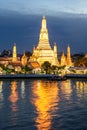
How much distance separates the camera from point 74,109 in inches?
873

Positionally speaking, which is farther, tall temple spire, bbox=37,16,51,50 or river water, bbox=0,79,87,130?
tall temple spire, bbox=37,16,51,50

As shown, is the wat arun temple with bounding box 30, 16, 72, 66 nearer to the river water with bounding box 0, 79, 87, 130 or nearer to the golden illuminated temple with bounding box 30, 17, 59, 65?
the golden illuminated temple with bounding box 30, 17, 59, 65

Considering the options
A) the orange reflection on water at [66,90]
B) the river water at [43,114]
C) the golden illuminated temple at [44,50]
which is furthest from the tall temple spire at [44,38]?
the river water at [43,114]

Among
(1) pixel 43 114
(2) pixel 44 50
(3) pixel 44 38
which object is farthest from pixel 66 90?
(3) pixel 44 38

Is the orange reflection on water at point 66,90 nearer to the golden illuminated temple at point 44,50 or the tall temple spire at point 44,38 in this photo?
the golden illuminated temple at point 44,50

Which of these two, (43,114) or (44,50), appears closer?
(43,114)

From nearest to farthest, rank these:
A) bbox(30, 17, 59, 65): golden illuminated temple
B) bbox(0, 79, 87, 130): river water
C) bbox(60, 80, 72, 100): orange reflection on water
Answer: bbox(0, 79, 87, 130): river water < bbox(60, 80, 72, 100): orange reflection on water < bbox(30, 17, 59, 65): golden illuminated temple

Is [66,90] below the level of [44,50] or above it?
below

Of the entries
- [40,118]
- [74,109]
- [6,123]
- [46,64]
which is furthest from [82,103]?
[46,64]

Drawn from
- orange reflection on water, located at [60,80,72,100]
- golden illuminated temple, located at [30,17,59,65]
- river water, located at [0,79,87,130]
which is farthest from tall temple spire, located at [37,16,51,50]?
river water, located at [0,79,87,130]

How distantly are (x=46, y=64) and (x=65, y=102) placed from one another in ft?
142

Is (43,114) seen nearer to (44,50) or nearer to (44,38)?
(44,50)

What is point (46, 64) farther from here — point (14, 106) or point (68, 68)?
point (14, 106)

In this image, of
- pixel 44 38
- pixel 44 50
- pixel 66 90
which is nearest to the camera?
pixel 66 90
